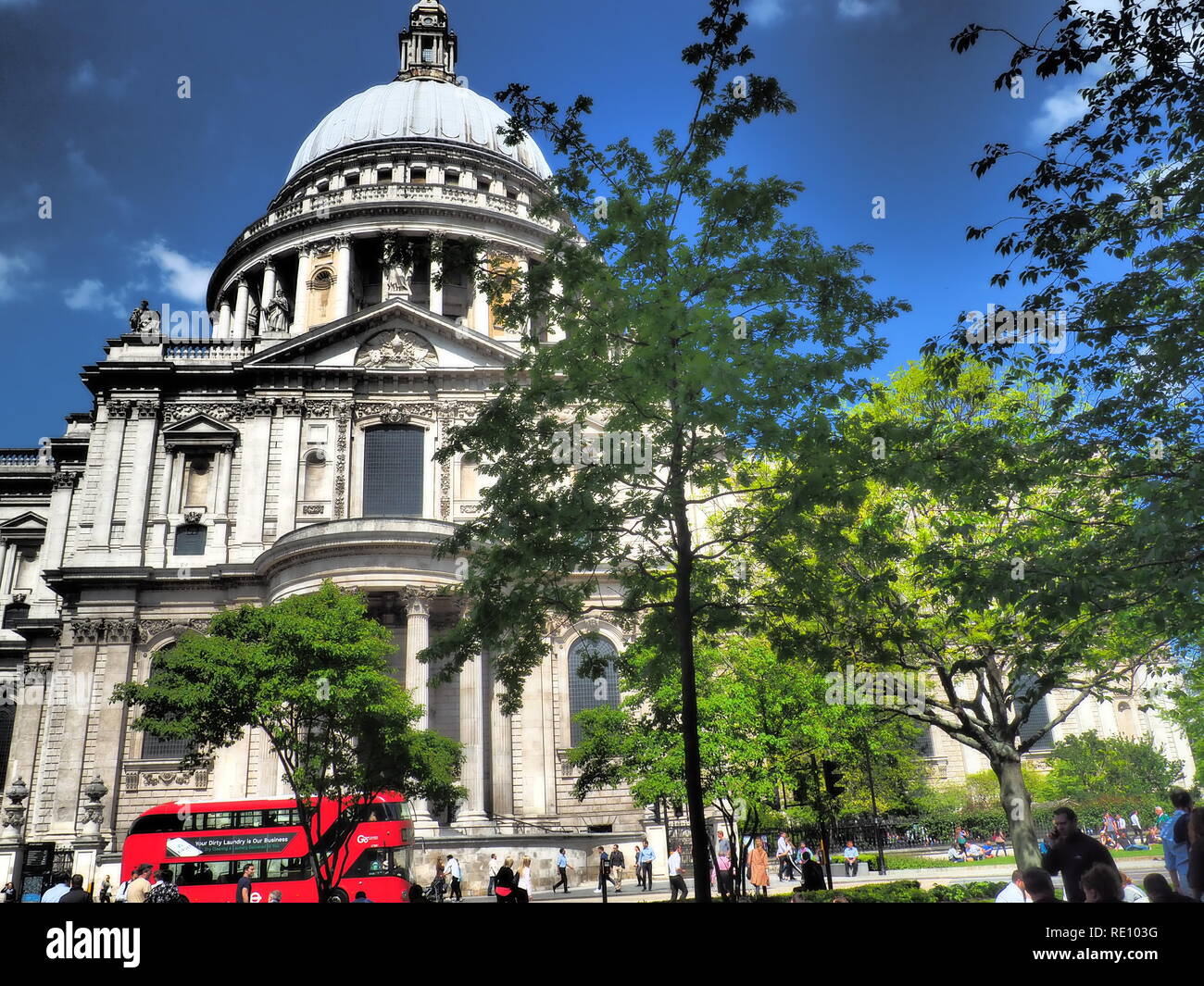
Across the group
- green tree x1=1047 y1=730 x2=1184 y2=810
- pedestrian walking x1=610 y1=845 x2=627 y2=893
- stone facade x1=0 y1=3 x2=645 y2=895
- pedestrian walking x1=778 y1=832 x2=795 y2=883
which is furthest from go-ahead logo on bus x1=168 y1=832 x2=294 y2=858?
green tree x1=1047 y1=730 x2=1184 y2=810

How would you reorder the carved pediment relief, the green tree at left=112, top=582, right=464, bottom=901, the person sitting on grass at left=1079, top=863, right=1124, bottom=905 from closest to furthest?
the person sitting on grass at left=1079, top=863, right=1124, bottom=905, the green tree at left=112, top=582, right=464, bottom=901, the carved pediment relief

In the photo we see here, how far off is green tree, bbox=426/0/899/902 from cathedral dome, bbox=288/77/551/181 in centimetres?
6409

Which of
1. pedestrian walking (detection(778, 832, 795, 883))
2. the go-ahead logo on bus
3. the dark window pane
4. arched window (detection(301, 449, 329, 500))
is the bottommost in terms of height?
pedestrian walking (detection(778, 832, 795, 883))

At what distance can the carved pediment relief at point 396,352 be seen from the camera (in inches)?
1895

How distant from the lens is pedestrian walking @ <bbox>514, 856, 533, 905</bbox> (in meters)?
17.8

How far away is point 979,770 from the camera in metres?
55.5

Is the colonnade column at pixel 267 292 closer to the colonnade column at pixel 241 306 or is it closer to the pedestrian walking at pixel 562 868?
the colonnade column at pixel 241 306

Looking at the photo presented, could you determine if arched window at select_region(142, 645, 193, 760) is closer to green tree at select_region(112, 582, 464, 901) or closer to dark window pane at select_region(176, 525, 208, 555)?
dark window pane at select_region(176, 525, 208, 555)

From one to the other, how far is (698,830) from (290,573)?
30.6 meters

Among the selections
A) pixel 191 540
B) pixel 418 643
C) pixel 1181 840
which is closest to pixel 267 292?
pixel 191 540

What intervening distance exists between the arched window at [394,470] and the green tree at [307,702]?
16828mm

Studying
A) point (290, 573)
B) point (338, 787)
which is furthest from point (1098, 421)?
point (290, 573)

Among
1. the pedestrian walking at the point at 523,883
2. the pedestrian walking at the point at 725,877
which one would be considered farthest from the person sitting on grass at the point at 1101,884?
the pedestrian walking at the point at 725,877

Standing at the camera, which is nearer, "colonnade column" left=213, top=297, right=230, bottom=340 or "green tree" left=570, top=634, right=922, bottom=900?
"green tree" left=570, top=634, right=922, bottom=900
